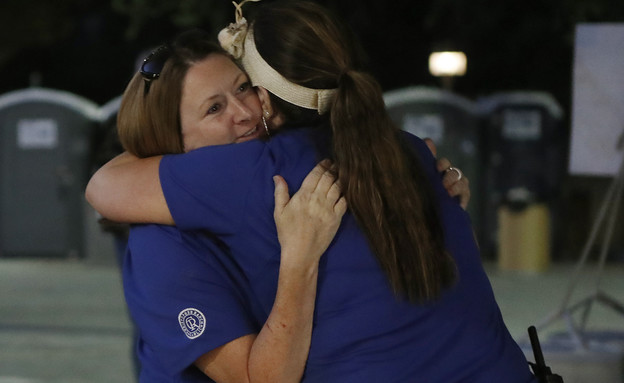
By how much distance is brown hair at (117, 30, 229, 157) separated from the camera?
2504 mm

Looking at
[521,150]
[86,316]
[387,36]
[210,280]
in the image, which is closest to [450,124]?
[521,150]

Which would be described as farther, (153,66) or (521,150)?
(521,150)

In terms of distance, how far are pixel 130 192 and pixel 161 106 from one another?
230mm

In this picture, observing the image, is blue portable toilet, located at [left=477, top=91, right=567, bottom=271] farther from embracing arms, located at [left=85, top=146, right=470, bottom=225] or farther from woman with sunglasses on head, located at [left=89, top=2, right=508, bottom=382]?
woman with sunglasses on head, located at [left=89, top=2, right=508, bottom=382]

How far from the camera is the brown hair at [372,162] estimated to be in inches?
82.4

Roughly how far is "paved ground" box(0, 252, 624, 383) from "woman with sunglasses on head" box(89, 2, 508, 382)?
11.3 feet

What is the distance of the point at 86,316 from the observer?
386 inches

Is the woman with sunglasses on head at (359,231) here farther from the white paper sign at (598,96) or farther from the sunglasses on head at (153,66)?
the white paper sign at (598,96)

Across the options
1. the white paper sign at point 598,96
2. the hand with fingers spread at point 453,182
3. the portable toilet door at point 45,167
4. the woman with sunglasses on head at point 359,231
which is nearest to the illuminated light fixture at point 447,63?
the portable toilet door at point 45,167

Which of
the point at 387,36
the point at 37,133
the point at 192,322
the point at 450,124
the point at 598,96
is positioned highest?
the point at 192,322

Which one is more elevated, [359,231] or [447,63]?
[359,231]

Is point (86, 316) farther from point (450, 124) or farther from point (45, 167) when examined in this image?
point (450, 124)

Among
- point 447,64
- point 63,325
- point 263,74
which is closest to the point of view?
point 263,74

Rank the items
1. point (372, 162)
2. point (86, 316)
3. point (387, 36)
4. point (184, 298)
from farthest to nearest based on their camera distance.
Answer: point (387, 36), point (86, 316), point (184, 298), point (372, 162)
